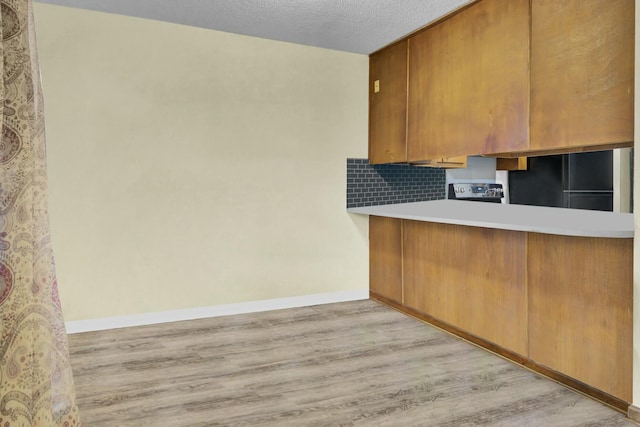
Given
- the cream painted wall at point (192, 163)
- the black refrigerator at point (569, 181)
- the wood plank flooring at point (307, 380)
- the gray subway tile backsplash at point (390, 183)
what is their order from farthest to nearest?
the gray subway tile backsplash at point (390, 183) → the cream painted wall at point (192, 163) → the black refrigerator at point (569, 181) → the wood plank flooring at point (307, 380)

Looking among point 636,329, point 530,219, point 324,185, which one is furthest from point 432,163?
point 636,329

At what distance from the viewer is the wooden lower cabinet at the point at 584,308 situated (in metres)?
2.00

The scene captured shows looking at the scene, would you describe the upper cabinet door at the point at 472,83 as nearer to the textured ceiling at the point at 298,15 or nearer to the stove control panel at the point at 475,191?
the textured ceiling at the point at 298,15

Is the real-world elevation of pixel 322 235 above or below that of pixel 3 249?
below

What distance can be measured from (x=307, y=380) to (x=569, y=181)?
1827 millimetres

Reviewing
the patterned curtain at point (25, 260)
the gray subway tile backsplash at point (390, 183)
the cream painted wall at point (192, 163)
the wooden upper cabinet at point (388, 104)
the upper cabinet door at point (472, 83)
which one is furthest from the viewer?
the gray subway tile backsplash at point (390, 183)

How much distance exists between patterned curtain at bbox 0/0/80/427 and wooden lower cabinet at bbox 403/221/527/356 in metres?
2.18

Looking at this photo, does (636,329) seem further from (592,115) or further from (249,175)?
(249,175)

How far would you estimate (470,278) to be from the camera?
292cm

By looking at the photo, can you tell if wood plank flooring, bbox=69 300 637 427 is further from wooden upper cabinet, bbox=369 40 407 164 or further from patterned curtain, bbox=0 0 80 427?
wooden upper cabinet, bbox=369 40 407 164

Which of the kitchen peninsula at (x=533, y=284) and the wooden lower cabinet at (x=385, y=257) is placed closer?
the kitchen peninsula at (x=533, y=284)

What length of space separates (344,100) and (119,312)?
2.37 meters

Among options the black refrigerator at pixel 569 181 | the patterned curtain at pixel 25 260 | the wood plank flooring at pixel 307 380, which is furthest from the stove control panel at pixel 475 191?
the patterned curtain at pixel 25 260

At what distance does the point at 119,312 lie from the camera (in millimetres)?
3246
